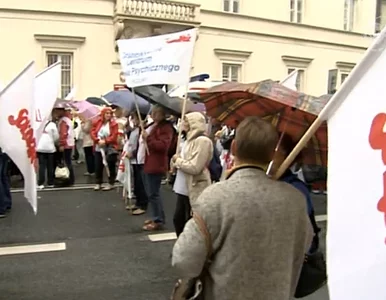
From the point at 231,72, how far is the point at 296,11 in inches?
202

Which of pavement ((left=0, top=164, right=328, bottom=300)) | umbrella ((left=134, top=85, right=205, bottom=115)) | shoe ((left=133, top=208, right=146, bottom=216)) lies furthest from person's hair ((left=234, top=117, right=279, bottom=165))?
shoe ((left=133, top=208, right=146, bottom=216))

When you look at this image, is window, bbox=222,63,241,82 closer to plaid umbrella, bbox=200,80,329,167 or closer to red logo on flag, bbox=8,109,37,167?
red logo on flag, bbox=8,109,37,167

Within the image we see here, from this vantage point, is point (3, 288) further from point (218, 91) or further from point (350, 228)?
point (350, 228)

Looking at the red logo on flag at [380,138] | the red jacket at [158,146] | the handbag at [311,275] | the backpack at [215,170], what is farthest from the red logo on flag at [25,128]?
the backpack at [215,170]

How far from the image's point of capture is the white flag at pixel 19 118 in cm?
456

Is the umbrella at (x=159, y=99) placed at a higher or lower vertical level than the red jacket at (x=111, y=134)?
higher

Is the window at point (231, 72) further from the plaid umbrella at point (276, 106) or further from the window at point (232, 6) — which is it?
the plaid umbrella at point (276, 106)

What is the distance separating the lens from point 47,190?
1040 centimetres

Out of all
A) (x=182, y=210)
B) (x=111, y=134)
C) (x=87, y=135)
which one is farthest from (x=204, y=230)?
(x=87, y=135)

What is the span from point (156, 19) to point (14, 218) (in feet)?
47.8

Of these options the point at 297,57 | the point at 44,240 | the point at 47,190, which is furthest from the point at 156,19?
the point at 44,240

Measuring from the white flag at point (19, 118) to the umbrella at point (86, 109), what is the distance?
7.80 meters

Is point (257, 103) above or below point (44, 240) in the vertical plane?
above

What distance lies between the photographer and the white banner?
606 centimetres
